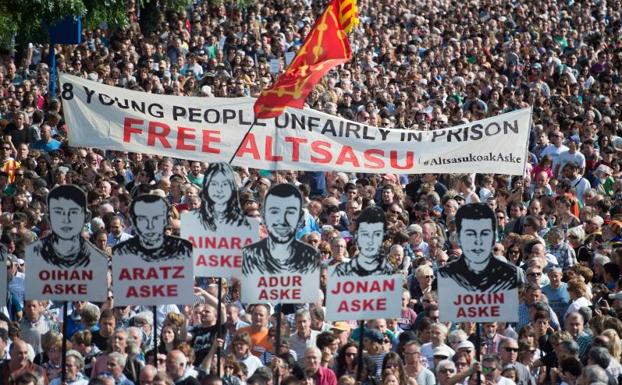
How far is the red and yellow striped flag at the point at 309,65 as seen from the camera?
16500 mm

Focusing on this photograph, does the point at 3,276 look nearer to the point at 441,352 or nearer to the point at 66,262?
the point at 66,262

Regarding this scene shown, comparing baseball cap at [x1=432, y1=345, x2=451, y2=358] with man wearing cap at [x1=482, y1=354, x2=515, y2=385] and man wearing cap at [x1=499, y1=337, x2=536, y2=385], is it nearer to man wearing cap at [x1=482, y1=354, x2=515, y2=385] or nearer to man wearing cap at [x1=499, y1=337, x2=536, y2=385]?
man wearing cap at [x1=499, y1=337, x2=536, y2=385]

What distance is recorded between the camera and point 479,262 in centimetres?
1320

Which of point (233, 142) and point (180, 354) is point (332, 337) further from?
point (233, 142)

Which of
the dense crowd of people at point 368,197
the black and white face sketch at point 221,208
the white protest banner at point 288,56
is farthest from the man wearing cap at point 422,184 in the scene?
the white protest banner at point 288,56

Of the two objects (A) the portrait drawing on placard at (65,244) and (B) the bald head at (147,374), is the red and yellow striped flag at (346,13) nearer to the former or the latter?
(A) the portrait drawing on placard at (65,244)

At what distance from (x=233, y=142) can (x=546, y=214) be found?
3646 mm

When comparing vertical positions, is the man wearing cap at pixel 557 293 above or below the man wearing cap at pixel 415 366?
above

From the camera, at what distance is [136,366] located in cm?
1317

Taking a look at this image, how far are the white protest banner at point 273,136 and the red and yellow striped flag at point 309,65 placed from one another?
47 cm

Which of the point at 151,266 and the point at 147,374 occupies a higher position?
the point at 151,266

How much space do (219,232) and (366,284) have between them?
116cm

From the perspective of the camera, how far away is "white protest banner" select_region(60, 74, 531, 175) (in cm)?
1694

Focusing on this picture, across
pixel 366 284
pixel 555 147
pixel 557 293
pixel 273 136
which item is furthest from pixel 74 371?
pixel 555 147
